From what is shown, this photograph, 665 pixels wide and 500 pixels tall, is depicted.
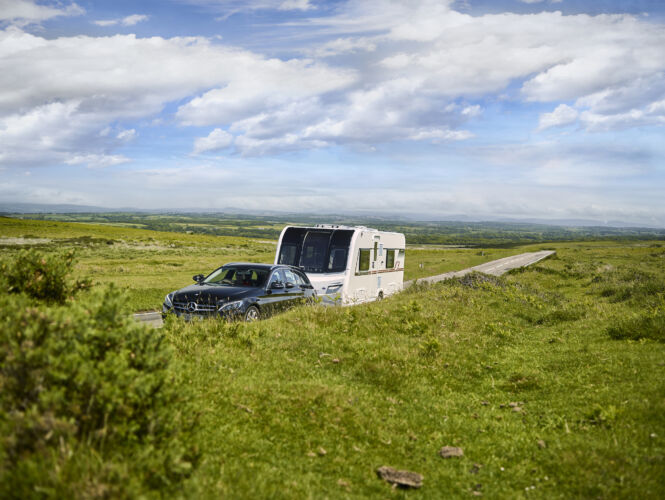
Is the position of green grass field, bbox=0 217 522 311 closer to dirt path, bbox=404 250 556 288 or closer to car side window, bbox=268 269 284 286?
dirt path, bbox=404 250 556 288

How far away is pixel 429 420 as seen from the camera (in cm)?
634

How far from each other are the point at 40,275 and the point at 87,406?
2.49m

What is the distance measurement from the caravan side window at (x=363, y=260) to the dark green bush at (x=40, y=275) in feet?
37.1

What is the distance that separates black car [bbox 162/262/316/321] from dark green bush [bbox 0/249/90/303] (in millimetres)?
4289

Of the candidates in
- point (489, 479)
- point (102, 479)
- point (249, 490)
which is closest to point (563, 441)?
point (489, 479)

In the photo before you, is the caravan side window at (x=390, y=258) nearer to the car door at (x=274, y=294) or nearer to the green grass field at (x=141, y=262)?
the car door at (x=274, y=294)

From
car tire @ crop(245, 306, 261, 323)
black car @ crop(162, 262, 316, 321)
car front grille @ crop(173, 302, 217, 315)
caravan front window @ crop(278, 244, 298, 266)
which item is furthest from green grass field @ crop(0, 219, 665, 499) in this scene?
caravan front window @ crop(278, 244, 298, 266)

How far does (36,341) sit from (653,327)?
11.1 meters

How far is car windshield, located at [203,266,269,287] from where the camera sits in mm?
12336

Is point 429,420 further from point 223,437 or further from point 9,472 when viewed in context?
point 9,472

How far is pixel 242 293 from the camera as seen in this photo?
1125 centimetres

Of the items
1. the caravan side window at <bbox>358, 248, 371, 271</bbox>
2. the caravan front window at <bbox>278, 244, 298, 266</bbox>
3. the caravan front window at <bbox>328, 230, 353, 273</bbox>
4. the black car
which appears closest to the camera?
the black car

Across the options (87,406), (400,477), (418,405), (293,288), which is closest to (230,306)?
(293,288)

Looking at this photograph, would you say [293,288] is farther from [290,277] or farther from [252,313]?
[252,313]
